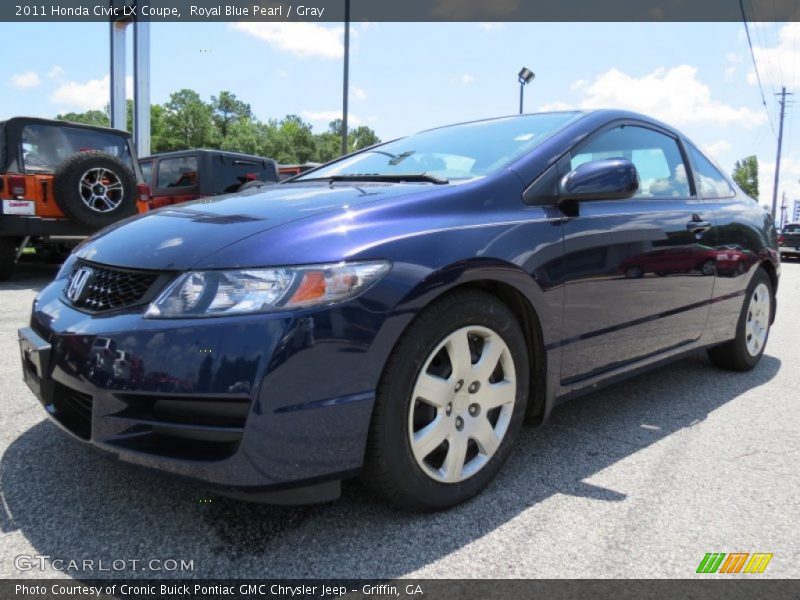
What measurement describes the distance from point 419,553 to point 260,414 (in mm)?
671

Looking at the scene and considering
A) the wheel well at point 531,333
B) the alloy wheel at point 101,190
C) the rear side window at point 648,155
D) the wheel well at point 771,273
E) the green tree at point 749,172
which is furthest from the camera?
the green tree at point 749,172

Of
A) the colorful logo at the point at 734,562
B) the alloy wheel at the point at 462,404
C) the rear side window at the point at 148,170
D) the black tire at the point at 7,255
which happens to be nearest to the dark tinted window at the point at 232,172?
the rear side window at the point at 148,170

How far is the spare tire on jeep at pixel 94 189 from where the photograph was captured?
6.59 m

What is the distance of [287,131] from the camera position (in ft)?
274

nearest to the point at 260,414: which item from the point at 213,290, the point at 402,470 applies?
the point at 213,290

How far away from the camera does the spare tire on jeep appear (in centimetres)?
659

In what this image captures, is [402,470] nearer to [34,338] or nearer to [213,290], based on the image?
[213,290]

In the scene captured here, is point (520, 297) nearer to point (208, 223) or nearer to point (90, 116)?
point (208, 223)

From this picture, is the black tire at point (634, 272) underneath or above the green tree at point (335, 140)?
underneath

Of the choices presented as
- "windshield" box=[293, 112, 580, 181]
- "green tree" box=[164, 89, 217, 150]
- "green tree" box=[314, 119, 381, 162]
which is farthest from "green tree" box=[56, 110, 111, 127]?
"windshield" box=[293, 112, 580, 181]

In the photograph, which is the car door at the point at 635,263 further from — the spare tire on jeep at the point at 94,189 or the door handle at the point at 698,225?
the spare tire on jeep at the point at 94,189

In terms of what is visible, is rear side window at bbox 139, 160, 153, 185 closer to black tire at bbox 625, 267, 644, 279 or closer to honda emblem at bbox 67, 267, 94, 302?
honda emblem at bbox 67, 267, 94, 302

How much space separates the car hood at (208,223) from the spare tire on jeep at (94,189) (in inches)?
189

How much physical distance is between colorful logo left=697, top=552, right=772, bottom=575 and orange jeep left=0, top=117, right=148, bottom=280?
21.6 ft
